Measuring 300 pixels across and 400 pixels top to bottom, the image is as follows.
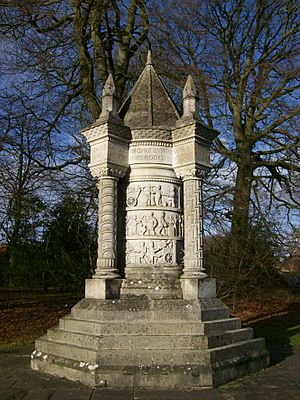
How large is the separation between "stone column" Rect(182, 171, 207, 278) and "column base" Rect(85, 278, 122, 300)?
1.17 metres

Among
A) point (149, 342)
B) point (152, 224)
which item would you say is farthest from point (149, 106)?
point (149, 342)

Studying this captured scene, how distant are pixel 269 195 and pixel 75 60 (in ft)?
30.5

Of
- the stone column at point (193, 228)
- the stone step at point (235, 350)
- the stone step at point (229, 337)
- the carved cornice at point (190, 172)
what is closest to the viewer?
the stone step at point (235, 350)

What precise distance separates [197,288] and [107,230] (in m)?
1.80

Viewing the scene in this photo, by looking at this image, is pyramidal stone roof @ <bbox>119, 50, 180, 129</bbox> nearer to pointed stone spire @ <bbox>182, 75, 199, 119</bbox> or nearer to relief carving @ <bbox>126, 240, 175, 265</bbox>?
pointed stone spire @ <bbox>182, 75, 199, 119</bbox>

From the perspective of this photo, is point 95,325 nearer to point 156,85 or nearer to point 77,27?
point 156,85

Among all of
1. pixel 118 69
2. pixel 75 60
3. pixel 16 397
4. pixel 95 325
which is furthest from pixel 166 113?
pixel 75 60

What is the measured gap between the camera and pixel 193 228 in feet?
24.2

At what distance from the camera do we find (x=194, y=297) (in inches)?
277

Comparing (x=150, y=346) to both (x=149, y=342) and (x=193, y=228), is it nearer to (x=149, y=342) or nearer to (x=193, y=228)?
(x=149, y=342)

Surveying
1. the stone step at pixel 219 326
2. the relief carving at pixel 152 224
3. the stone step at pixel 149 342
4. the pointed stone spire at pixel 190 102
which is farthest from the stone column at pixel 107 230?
the pointed stone spire at pixel 190 102

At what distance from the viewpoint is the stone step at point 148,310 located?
6.66 meters

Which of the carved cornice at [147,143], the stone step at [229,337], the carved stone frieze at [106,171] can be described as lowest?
the stone step at [229,337]

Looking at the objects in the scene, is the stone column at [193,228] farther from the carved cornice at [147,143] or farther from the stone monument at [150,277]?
the carved cornice at [147,143]
